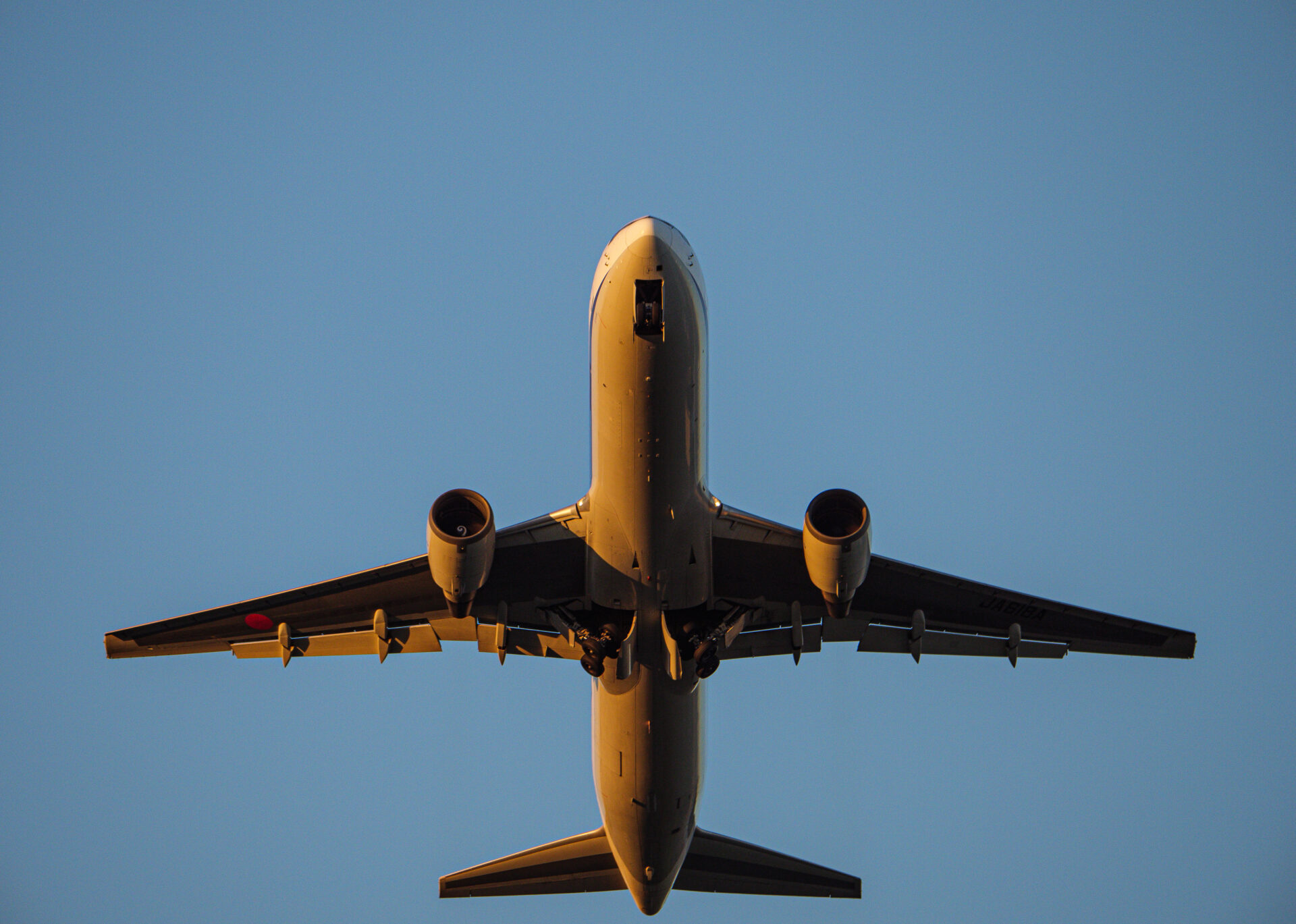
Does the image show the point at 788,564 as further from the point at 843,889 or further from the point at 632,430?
the point at 843,889

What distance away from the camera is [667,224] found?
A: 18.3 meters

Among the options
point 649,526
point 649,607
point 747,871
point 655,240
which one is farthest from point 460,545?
point 747,871

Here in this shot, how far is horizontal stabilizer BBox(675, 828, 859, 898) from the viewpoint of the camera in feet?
78.1

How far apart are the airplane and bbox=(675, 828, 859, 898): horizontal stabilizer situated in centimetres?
4

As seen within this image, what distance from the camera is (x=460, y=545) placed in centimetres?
1806

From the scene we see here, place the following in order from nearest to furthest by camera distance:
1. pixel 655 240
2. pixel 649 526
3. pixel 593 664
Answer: pixel 655 240 < pixel 649 526 < pixel 593 664

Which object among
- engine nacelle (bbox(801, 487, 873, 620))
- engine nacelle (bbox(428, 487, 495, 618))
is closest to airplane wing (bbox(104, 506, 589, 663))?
engine nacelle (bbox(428, 487, 495, 618))

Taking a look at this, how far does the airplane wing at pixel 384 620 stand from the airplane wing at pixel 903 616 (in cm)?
309

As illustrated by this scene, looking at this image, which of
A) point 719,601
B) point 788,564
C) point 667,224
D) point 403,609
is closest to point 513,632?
point 403,609

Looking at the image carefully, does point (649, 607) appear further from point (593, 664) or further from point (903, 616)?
point (903, 616)

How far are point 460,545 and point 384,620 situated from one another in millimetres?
4246

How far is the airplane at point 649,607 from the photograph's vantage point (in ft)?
59.2

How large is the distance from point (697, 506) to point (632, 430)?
204 centimetres

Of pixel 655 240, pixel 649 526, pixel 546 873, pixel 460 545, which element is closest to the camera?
pixel 655 240
